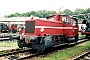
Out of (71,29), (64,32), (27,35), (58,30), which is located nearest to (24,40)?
(27,35)

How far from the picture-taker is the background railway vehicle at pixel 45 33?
1160cm

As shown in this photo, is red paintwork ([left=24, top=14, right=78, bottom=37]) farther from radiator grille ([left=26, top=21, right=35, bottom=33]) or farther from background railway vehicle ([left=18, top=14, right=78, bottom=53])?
radiator grille ([left=26, top=21, right=35, bottom=33])

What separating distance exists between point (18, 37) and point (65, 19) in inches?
174

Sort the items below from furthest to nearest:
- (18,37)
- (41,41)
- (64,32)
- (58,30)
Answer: (64,32)
(58,30)
(18,37)
(41,41)

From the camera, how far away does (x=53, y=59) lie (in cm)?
1020

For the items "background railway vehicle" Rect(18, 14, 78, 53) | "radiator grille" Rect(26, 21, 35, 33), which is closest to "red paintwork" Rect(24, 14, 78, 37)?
"background railway vehicle" Rect(18, 14, 78, 53)

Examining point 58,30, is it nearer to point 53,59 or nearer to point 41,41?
point 41,41

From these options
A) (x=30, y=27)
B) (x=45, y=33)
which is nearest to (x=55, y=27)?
(x=45, y=33)

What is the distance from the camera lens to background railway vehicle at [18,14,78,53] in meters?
11.6

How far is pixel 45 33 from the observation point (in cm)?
1246

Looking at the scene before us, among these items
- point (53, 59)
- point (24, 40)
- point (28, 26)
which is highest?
point (28, 26)

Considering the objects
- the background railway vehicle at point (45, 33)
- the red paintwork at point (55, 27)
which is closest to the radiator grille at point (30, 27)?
the background railway vehicle at point (45, 33)

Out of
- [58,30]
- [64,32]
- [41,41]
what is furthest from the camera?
[64,32]

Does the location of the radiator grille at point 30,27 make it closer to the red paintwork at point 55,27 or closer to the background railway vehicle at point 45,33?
the background railway vehicle at point 45,33
